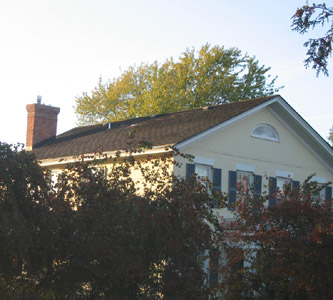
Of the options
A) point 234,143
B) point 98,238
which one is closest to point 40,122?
point 234,143

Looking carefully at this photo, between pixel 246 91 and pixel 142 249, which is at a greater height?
pixel 246 91

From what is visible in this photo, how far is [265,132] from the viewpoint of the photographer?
2364 cm

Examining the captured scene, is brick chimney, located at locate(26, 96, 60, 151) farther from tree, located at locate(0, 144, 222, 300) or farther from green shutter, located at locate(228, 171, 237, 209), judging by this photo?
tree, located at locate(0, 144, 222, 300)

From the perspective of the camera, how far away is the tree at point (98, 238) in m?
10.2

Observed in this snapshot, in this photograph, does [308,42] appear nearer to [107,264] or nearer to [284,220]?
[284,220]

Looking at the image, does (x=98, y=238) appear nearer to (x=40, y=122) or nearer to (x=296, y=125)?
(x=296, y=125)

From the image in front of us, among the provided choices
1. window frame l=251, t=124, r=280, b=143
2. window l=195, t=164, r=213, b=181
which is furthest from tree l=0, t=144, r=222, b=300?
window frame l=251, t=124, r=280, b=143

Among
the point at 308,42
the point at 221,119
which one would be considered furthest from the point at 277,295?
the point at 221,119

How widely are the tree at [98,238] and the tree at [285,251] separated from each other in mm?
1500

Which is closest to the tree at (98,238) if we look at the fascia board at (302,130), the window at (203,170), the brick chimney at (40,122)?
the window at (203,170)

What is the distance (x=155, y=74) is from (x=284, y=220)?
38.7m

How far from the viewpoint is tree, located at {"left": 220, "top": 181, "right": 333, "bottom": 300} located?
12195mm

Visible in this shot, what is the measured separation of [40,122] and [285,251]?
1845 centimetres

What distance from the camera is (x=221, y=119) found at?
21875 mm
